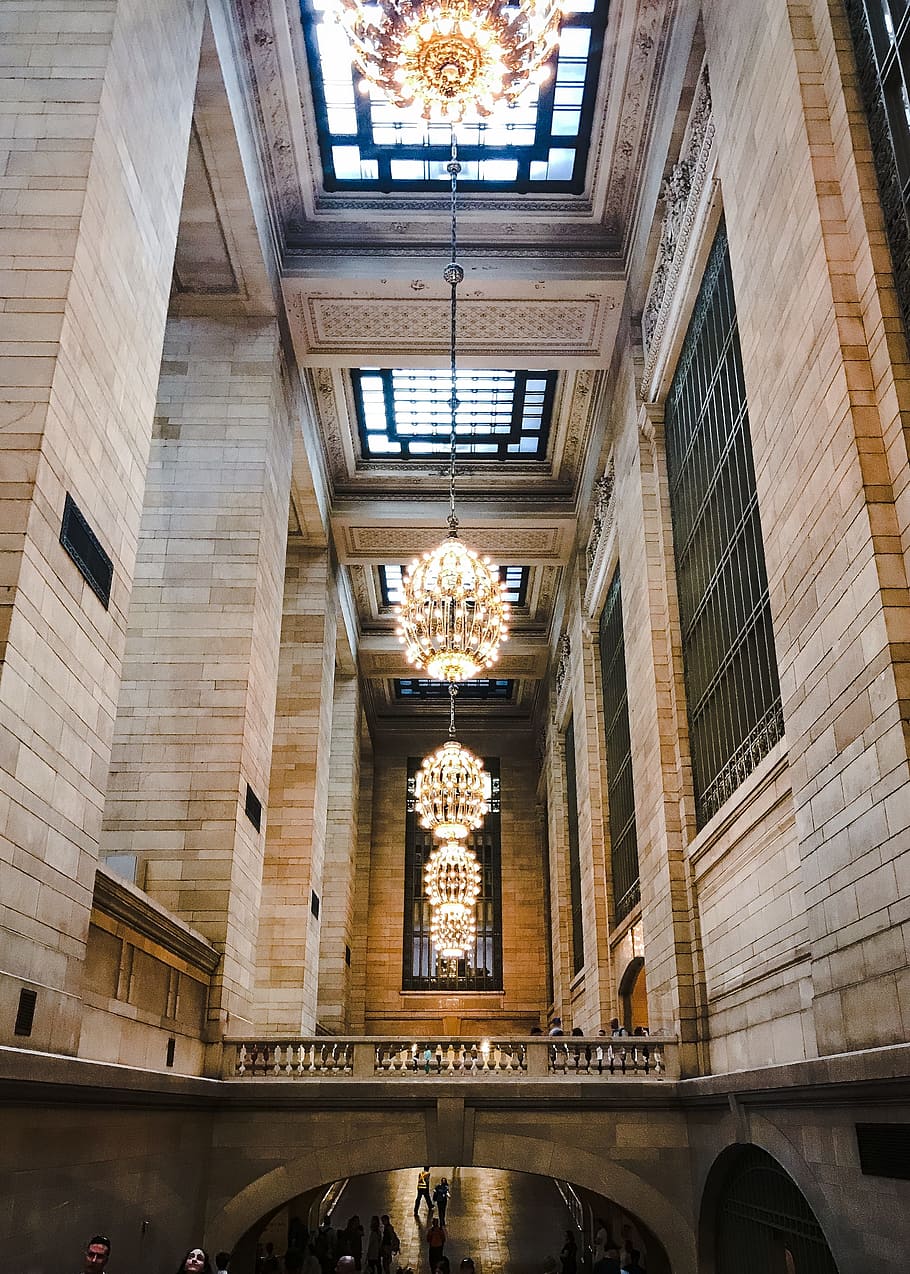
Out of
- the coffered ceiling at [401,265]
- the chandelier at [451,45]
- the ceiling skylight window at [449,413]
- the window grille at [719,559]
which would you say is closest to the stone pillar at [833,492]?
the window grille at [719,559]

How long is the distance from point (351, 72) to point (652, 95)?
337cm

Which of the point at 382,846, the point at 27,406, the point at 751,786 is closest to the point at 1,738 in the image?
the point at 27,406

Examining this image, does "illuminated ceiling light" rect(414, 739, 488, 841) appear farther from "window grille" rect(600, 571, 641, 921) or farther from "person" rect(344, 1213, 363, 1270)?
"person" rect(344, 1213, 363, 1270)

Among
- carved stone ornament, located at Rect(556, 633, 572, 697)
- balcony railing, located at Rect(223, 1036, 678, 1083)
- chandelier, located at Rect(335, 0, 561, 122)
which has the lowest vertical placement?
balcony railing, located at Rect(223, 1036, 678, 1083)

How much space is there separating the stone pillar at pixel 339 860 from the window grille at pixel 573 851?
4.56 m

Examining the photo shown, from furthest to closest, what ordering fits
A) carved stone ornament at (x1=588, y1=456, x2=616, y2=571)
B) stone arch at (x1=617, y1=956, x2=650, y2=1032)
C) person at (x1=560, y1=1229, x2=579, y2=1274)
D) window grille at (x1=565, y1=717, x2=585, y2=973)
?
1. window grille at (x1=565, y1=717, x2=585, y2=973)
2. carved stone ornament at (x1=588, y1=456, x2=616, y2=571)
3. stone arch at (x1=617, y1=956, x2=650, y2=1032)
4. person at (x1=560, y1=1229, x2=579, y2=1274)

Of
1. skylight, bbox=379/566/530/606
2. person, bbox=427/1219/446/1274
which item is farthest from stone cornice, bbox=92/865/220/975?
skylight, bbox=379/566/530/606

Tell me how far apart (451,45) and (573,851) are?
60.8ft

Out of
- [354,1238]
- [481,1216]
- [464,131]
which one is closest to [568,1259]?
[354,1238]

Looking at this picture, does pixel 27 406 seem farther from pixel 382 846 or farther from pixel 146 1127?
pixel 382 846

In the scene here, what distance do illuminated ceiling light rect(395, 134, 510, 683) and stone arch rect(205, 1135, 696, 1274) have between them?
4578 millimetres

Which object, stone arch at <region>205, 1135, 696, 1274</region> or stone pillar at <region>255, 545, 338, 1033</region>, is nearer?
stone arch at <region>205, 1135, 696, 1274</region>

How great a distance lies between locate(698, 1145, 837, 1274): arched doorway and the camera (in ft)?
23.9

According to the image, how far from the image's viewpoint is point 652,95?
472 inches
